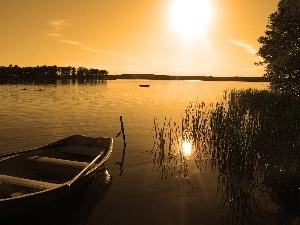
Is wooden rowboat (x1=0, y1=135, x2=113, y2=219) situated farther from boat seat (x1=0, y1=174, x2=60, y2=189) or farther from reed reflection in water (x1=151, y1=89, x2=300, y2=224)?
reed reflection in water (x1=151, y1=89, x2=300, y2=224)

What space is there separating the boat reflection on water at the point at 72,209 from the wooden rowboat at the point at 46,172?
26cm

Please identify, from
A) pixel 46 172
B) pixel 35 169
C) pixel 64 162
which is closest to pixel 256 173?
pixel 64 162

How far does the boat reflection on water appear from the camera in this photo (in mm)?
7000

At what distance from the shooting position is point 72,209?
8.59 m

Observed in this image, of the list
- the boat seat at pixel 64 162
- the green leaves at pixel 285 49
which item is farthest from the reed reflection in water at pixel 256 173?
the green leaves at pixel 285 49

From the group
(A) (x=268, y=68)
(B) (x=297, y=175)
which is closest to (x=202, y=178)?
(B) (x=297, y=175)

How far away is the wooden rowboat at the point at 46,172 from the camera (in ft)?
22.2

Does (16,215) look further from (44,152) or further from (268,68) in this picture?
(268,68)

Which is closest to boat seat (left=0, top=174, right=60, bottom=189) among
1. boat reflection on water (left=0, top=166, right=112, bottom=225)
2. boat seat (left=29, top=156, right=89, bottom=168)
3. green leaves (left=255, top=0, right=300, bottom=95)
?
boat reflection on water (left=0, top=166, right=112, bottom=225)

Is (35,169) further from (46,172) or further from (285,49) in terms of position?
(285,49)

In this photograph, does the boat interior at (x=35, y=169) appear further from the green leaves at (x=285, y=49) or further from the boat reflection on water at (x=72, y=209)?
the green leaves at (x=285, y=49)

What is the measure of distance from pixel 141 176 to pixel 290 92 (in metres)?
19.7

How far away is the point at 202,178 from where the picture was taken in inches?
485

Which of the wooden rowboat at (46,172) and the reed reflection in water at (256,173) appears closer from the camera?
the wooden rowboat at (46,172)
